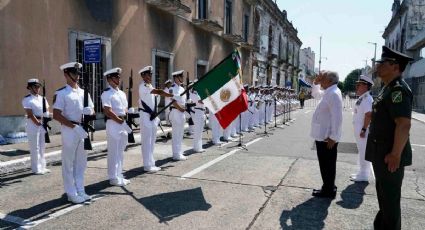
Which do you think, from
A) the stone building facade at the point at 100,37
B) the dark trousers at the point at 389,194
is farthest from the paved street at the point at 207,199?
the stone building facade at the point at 100,37

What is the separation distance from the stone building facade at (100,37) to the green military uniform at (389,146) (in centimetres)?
412

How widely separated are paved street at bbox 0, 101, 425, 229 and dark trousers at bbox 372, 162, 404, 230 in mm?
789

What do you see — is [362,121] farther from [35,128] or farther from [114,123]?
[35,128]

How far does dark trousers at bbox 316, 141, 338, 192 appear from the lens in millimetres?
5578

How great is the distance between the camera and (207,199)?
214 inches

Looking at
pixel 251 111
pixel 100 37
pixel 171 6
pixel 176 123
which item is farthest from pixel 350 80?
pixel 176 123

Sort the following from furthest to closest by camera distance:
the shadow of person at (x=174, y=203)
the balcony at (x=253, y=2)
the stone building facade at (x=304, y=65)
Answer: the stone building facade at (x=304, y=65), the balcony at (x=253, y=2), the shadow of person at (x=174, y=203)

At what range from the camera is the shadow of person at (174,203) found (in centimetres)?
480

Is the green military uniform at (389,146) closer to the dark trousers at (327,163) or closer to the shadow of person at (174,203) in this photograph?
the dark trousers at (327,163)

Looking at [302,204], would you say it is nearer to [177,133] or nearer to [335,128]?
[335,128]

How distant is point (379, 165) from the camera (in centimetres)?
378

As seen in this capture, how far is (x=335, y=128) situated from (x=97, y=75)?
30.6 ft

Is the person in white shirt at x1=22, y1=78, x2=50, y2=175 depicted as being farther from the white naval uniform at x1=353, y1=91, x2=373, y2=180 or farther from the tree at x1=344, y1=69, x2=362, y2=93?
the tree at x1=344, y1=69, x2=362, y2=93

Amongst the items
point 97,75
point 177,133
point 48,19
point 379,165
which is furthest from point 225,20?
point 379,165
